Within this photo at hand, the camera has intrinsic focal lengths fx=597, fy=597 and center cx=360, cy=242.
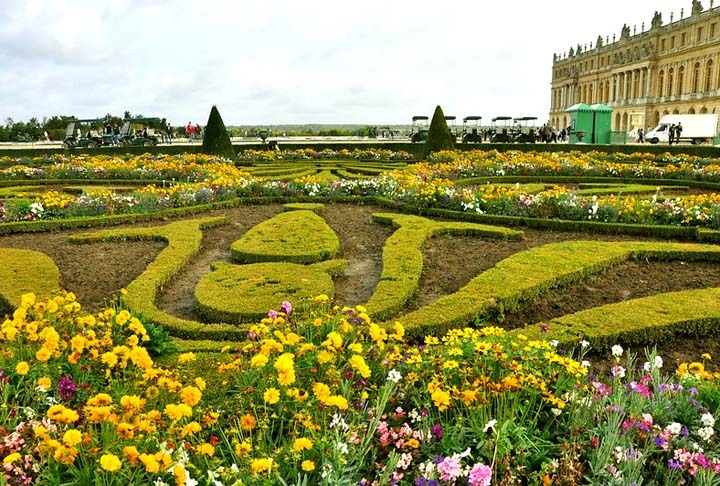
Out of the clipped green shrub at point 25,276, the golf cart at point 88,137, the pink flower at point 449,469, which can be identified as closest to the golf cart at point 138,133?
the golf cart at point 88,137

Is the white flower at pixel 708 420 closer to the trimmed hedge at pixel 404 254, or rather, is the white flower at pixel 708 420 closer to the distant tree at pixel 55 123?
the trimmed hedge at pixel 404 254

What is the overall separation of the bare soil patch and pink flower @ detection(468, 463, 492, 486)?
2782 mm

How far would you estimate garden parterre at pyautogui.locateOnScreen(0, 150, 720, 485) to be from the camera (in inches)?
89.7

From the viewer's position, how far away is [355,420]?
2.70 m

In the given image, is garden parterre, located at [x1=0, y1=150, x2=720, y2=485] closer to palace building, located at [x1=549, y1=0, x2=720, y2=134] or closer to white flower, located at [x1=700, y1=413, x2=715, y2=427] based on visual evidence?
white flower, located at [x1=700, y1=413, x2=715, y2=427]

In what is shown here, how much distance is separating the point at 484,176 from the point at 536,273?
9301mm

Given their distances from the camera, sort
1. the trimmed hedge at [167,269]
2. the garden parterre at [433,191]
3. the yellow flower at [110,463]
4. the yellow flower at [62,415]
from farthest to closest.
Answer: the garden parterre at [433,191] < the trimmed hedge at [167,269] < the yellow flower at [62,415] < the yellow flower at [110,463]

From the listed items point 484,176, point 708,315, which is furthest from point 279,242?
point 484,176

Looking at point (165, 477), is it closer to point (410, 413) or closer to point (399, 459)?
point (399, 459)

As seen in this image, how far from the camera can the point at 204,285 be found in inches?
228

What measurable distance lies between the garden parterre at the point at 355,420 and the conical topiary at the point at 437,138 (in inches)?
717

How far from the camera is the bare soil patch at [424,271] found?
224 inches

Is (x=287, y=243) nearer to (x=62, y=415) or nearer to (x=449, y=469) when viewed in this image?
(x=62, y=415)

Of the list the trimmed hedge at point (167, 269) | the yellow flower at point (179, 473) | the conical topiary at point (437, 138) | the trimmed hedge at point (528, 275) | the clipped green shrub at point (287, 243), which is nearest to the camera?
the yellow flower at point (179, 473)
